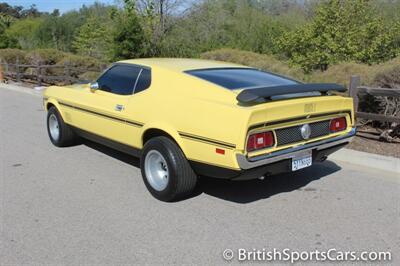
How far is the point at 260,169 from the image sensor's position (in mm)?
4180

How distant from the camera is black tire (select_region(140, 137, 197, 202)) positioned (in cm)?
446

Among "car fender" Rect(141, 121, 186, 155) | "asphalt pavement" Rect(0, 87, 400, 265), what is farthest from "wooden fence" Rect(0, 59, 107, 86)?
"car fender" Rect(141, 121, 186, 155)

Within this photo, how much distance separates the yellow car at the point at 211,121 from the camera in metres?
4.05

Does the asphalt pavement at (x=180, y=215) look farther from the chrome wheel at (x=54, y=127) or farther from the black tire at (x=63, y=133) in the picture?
the chrome wheel at (x=54, y=127)

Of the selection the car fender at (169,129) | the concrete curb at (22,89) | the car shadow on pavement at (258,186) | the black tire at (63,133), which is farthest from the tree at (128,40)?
the car fender at (169,129)

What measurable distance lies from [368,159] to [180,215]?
10.3ft

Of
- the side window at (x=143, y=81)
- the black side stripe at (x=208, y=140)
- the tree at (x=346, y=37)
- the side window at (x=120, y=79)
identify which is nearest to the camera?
the black side stripe at (x=208, y=140)

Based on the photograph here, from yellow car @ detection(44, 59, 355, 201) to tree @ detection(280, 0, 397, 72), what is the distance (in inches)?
542

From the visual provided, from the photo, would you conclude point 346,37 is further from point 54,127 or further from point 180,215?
point 180,215

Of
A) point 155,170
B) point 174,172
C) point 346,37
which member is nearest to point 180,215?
point 174,172

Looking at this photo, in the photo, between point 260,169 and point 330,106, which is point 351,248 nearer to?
point 260,169

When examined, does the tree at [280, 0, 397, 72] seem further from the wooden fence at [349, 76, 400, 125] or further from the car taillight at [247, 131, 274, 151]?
the car taillight at [247, 131, 274, 151]

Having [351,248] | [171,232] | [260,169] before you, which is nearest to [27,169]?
[171,232]

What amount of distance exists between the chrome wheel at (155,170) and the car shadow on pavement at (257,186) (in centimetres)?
53
